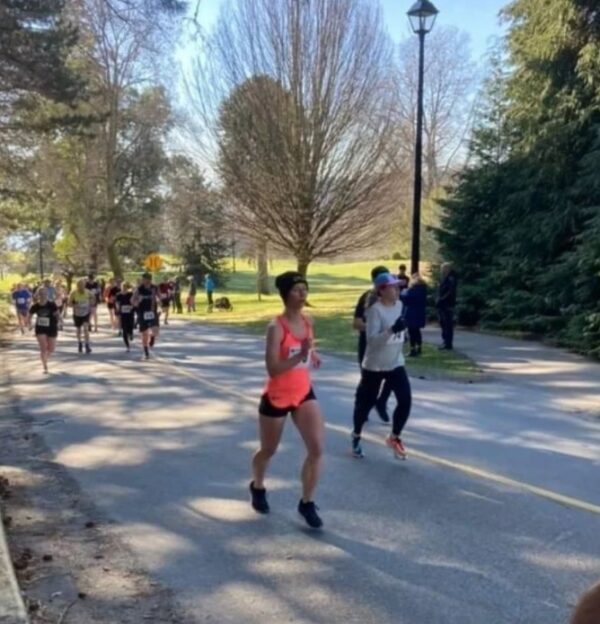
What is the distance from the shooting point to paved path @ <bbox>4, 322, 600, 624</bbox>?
4539 millimetres

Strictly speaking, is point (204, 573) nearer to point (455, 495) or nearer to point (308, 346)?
point (308, 346)

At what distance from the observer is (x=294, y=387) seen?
5801mm

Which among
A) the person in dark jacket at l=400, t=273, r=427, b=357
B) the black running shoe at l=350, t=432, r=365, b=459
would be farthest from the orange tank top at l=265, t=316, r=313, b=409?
the person in dark jacket at l=400, t=273, r=427, b=357

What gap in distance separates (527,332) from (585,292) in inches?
140

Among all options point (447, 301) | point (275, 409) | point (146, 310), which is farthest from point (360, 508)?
point (146, 310)

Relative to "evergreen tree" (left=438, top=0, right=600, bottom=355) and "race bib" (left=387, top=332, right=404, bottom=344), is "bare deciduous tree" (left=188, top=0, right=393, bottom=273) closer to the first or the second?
"evergreen tree" (left=438, top=0, right=600, bottom=355)

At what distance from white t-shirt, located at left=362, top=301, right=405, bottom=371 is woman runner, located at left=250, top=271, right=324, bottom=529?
172 cm

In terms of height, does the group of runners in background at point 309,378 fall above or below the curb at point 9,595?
above

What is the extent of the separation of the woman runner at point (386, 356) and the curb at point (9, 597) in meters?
3.77

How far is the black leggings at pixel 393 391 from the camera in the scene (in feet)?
24.8

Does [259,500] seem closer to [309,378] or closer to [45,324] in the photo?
[309,378]

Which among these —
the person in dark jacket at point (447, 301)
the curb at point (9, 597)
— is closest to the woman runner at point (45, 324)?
the person in dark jacket at point (447, 301)

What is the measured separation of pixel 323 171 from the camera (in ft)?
113

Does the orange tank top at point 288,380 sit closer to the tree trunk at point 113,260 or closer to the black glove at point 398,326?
the black glove at point 398,326
